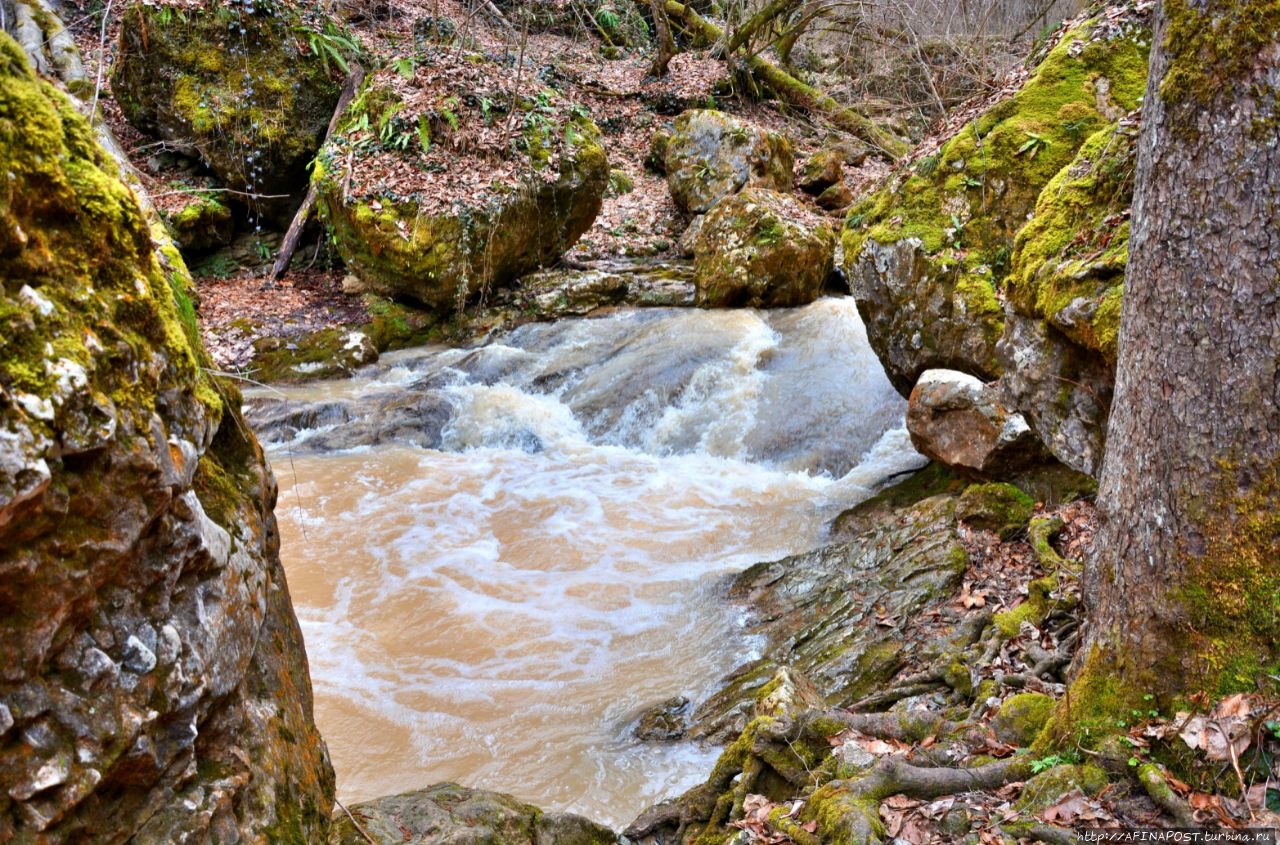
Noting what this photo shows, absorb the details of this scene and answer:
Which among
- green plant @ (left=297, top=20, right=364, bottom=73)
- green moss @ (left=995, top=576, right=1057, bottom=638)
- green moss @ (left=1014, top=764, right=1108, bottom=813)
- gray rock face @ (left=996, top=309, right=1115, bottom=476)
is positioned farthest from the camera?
green plant @ (left=297, top=20, right=364, bottom=73)

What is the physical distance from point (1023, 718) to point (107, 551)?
129 inches

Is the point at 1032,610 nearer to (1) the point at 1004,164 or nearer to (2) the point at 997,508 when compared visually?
(2) the point at 997,508

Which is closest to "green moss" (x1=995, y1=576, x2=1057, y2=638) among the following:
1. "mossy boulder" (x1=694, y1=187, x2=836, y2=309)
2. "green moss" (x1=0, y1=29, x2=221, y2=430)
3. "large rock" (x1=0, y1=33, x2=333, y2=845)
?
"large rock" (x1=0, y1=33, x2=333, y2=845)

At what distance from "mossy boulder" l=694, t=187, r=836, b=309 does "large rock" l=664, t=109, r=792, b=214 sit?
8.44 ft

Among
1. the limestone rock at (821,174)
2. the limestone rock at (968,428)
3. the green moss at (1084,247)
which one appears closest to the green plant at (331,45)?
the limestone rock at (821,174)

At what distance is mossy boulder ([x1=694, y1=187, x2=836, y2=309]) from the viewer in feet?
40.2

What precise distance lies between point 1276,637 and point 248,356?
11668 millimetres

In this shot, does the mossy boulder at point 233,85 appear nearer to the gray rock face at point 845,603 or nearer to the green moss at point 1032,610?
the gray rock face at point 845,603

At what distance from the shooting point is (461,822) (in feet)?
11.7

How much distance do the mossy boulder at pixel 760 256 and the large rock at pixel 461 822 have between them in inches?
377

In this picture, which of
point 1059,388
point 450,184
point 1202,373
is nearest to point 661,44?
point 450,184

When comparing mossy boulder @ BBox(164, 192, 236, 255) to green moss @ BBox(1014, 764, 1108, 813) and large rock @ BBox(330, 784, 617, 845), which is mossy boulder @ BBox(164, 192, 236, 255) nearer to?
large rock @ BBox(330, 784, 617, 845)

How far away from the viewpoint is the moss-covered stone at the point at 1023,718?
10.5 ft

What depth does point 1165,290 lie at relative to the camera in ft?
9.00
